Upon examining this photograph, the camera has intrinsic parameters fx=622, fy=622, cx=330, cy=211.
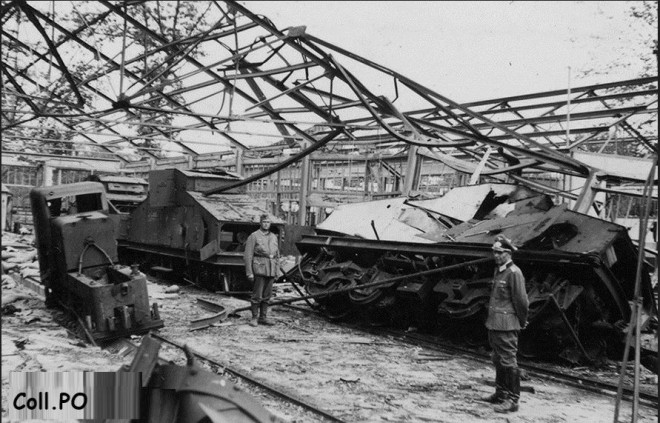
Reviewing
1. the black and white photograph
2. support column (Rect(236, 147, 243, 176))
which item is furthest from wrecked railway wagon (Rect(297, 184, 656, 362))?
support column (Rect(236, 147, 243, 176))

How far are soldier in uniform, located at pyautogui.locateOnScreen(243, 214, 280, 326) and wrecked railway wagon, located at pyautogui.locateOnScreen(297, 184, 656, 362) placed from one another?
1.24m

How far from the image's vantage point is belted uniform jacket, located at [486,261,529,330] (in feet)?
20.2

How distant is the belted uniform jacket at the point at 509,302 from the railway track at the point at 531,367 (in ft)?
4.96

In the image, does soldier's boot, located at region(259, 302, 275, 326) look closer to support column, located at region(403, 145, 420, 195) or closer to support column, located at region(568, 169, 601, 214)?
support column, located at region(568, 169, 601, 214)

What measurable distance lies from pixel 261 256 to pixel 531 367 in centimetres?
450

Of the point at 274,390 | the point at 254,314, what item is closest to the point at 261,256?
the point at 254,314

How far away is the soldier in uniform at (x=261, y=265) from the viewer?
10125 millimetres

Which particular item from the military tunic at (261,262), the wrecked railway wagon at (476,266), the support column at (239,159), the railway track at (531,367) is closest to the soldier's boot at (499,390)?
the railway track at (531,367)

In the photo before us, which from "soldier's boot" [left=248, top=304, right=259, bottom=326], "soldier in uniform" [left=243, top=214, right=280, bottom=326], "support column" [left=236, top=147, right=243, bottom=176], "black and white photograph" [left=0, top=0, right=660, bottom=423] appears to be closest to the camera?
"black and white photograph" [left=0, top=0, right=660, bottom=423]

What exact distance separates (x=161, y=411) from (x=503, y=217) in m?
7.45

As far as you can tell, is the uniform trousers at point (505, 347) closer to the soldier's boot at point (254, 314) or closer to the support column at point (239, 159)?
the soldier's boot at point (254, 314)

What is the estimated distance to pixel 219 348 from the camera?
815 centimetres

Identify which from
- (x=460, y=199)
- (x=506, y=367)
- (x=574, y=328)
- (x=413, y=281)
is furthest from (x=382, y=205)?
(x=506, y=367)

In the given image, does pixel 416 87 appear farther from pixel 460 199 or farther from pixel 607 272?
pixel 607 272
